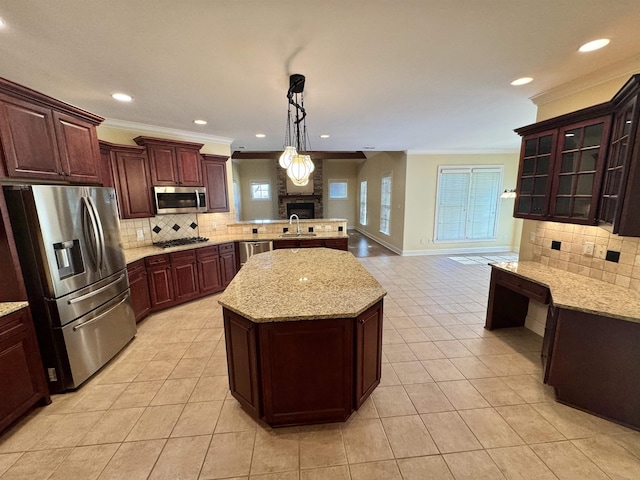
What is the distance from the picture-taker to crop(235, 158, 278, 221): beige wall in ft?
34.2

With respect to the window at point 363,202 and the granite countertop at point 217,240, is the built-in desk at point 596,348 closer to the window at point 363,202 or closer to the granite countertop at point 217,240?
the granite countertop at point 217,240

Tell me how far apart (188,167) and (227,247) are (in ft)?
4.50

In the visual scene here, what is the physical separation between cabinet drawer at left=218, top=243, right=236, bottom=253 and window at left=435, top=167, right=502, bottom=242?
16.6 feet

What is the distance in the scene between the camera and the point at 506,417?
6.26 feet

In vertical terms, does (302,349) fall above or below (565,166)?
below

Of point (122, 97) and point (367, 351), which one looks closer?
point (367, 351)

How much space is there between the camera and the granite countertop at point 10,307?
5.84ft

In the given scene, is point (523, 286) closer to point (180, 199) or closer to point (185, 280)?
point (185, 280)

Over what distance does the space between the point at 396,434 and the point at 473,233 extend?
641 cm

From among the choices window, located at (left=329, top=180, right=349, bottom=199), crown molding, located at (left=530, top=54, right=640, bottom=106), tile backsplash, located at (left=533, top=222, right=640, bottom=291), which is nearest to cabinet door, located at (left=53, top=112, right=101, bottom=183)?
crown molding, located at (left=530, top=54, right=640, bottom=106)

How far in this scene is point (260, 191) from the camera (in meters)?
10.7

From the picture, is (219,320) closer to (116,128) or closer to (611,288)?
(116,128)

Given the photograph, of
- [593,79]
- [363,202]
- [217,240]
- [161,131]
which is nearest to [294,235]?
[217,240]

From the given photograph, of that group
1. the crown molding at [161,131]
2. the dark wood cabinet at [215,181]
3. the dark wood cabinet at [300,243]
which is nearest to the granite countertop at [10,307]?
the crown molding at [161,131]
